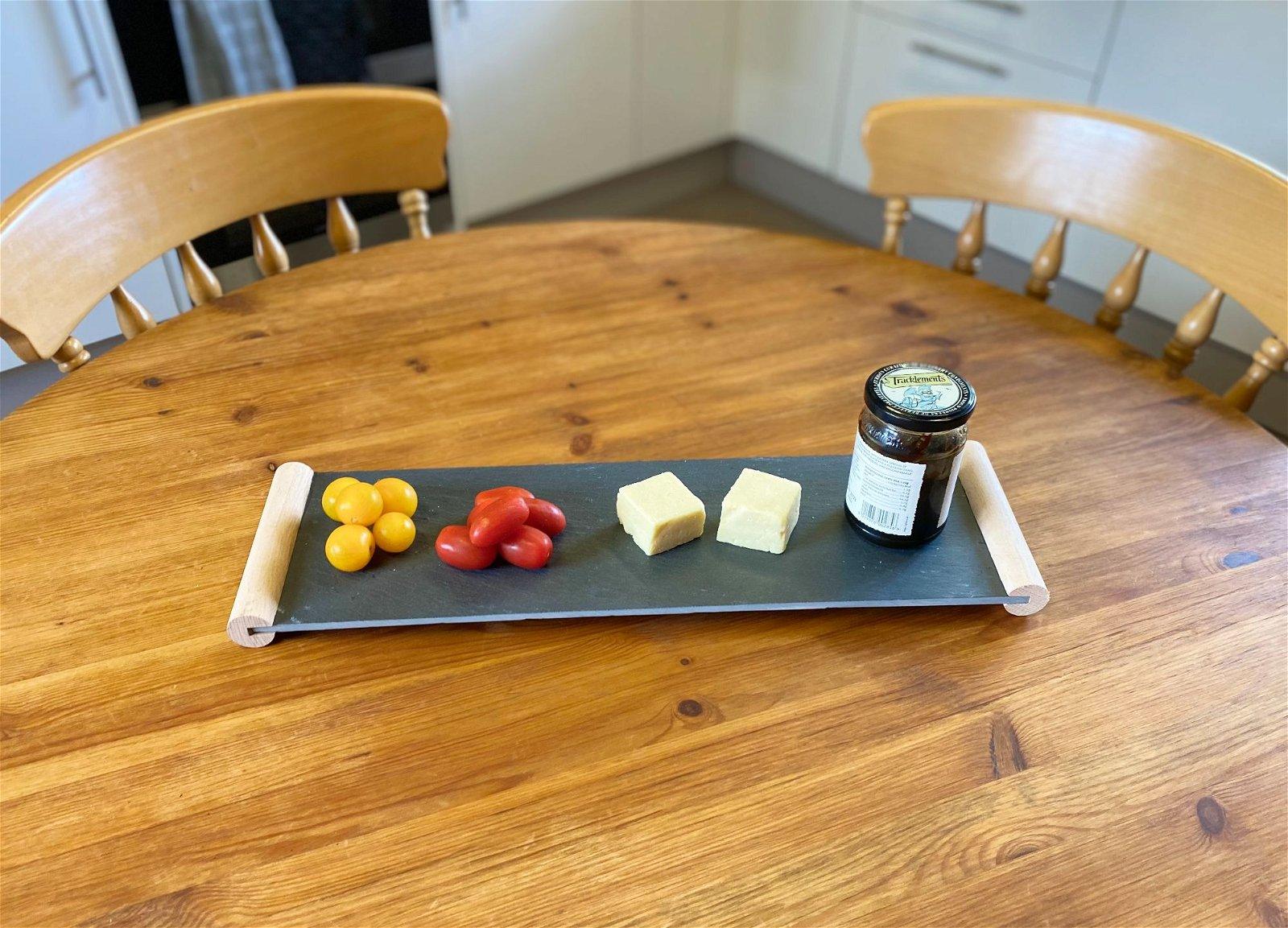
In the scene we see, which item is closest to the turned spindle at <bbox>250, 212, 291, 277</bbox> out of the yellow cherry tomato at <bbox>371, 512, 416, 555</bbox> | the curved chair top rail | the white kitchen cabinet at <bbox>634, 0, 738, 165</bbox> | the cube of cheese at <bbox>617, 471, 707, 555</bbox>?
the yellow cherry tomato at <bbox>371, 512, 416, 555</bbox>

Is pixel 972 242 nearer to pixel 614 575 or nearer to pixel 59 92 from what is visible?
pixel 614 575

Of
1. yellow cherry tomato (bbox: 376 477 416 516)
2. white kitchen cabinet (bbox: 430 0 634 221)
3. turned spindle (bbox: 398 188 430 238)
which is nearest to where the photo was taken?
yellow cherry tomato (bbox: 376 477 416 516)

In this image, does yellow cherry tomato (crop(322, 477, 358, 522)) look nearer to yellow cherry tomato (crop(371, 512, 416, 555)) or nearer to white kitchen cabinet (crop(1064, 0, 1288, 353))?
yellow cherry tomato (crop(371, 512, 416, 555))

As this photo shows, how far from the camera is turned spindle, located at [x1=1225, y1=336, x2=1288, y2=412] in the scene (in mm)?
1154

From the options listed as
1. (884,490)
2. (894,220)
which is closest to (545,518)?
(884,490)

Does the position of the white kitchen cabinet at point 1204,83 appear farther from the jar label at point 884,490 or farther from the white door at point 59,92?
the white door at point 59,92

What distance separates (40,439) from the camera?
1.01 m

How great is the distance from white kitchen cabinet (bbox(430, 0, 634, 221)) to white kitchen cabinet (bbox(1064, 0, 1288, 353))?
1.38 metres

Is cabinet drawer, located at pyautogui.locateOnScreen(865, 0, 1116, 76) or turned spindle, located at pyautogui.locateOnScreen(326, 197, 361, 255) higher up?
turned spindle, located at pyautogui.locateOnScreen(326, 197, 361, 255)

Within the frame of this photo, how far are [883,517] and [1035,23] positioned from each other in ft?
6.91

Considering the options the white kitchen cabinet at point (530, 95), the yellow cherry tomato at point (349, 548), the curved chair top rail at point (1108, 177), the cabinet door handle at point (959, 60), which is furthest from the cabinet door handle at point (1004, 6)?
the yellow cherry tomato at point (349, 548)

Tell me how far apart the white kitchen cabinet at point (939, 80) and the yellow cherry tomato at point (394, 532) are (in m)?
1.93

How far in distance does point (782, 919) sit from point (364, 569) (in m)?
0.44

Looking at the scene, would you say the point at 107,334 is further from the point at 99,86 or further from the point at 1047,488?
the point at 1047,488
